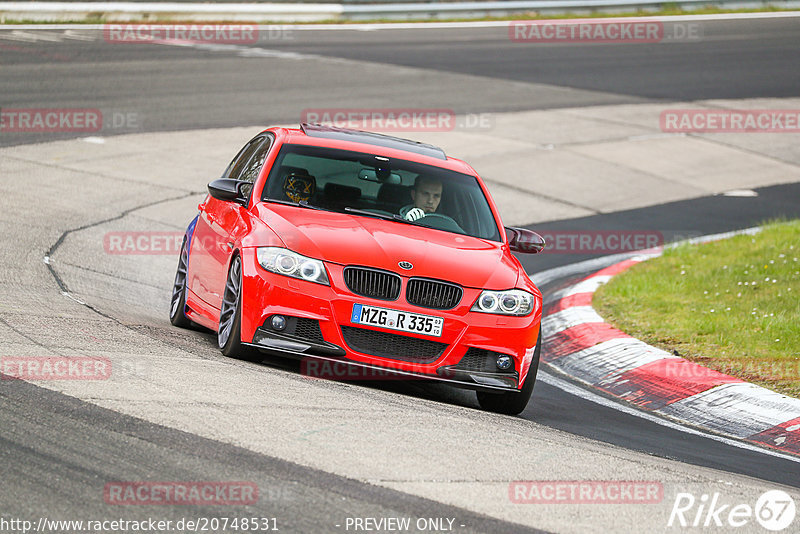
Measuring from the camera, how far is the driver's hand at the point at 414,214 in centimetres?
820

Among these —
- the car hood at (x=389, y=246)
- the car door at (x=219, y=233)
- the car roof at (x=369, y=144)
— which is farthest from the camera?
the car roof at (x=369, y=144)

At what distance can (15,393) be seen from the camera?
5.62 m

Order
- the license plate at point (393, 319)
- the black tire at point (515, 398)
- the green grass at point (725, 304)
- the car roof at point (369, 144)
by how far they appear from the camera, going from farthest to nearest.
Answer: the green grass at point (725, 304), the car roof at point (369, 144), the black tire at point (515, 398), the license plate at point (393, 319)

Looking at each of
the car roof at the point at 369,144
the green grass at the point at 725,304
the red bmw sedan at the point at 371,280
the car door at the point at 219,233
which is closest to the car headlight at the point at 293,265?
the red bmw sedan at the point at 371,280

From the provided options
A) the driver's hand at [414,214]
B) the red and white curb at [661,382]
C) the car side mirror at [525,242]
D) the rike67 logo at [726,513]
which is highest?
the driver's hand at [414,214]

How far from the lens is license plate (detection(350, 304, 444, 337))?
7.05m

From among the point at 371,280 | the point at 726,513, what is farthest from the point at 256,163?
the point at 726,513

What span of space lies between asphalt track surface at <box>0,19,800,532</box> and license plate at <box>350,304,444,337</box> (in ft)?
2.17

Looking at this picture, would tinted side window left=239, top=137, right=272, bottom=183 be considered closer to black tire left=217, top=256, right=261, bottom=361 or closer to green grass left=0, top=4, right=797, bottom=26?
black tire left=217, top=256, right=261, bottom=361

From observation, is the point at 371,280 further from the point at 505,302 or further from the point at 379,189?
the point at 379,189

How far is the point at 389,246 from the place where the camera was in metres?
7.39

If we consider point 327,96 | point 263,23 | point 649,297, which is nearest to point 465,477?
point 649,297

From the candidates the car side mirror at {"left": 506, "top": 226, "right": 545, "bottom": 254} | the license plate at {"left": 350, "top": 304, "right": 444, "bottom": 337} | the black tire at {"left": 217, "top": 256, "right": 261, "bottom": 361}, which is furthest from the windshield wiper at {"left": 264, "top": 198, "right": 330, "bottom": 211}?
the car side mirror at {"left": 506, "top": 226, "right": 545, "bottom": 254}

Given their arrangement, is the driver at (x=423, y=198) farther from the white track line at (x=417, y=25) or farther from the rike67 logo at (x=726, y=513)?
the white track line at (x=417, y=25)
